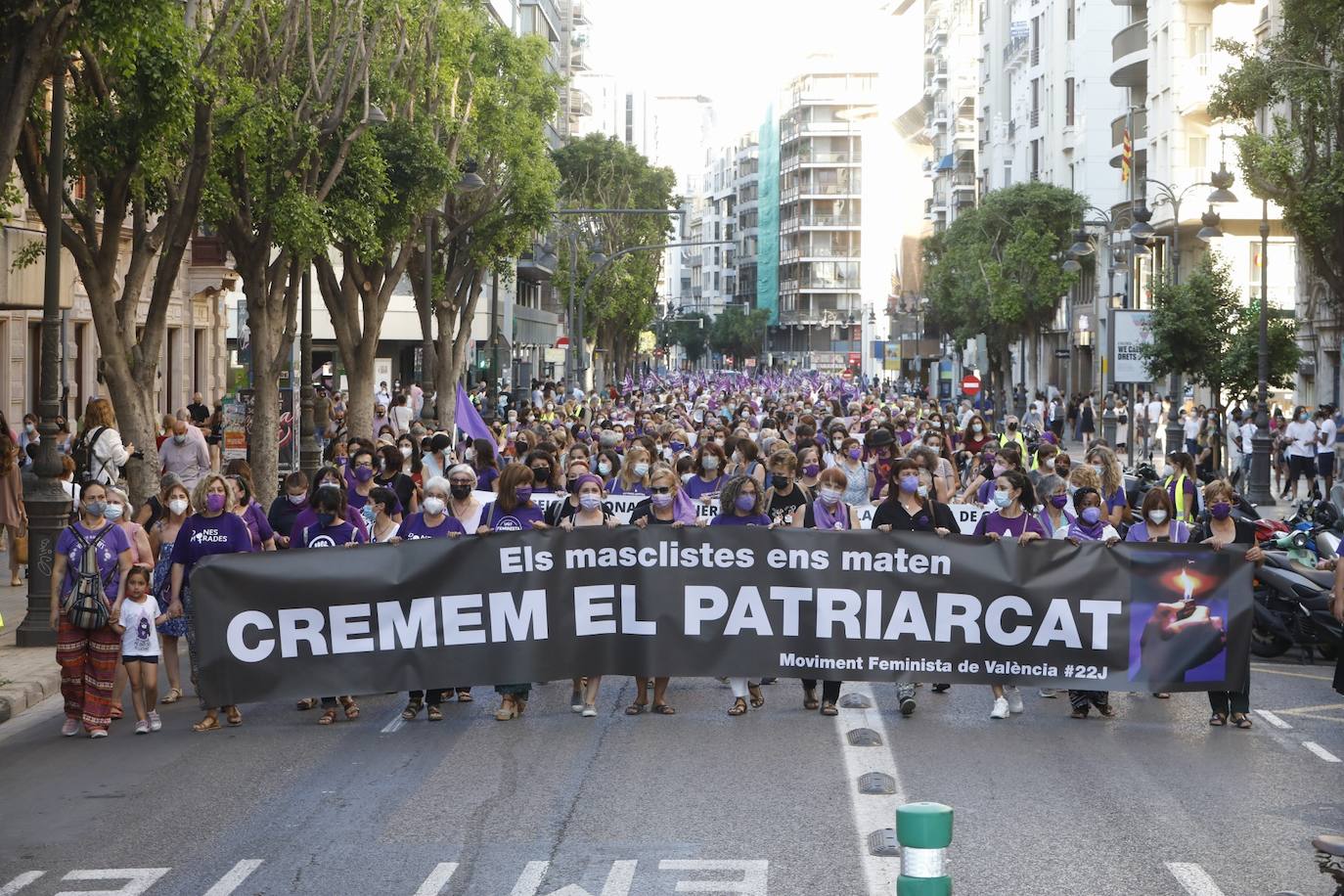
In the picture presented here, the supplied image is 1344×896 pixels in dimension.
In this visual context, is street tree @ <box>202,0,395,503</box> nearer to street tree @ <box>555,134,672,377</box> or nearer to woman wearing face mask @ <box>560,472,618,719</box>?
woman wearing face mask @ <box>560,472,618,719</box>

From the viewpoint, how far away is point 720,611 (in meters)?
13.5

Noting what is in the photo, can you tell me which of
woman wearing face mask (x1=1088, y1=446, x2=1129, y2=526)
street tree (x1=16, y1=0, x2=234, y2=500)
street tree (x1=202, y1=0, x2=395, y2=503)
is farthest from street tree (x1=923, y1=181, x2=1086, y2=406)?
woman wearing face mask (x1=1088, y1=446, x2=1129, y2=526)

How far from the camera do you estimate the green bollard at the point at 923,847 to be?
18.0 feet

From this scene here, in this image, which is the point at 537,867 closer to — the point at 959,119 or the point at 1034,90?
the point at 1034,90

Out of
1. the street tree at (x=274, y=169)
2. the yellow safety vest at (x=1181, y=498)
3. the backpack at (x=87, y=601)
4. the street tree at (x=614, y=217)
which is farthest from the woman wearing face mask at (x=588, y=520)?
the street tree at (x=614, y=217)

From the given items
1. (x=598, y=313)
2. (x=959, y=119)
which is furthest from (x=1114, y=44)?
(x=959, y=119)

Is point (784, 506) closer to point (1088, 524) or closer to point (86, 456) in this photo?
point (1088, 524)

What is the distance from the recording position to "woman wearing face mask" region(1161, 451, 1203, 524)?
17047 mm

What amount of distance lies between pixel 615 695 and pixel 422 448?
817 cm

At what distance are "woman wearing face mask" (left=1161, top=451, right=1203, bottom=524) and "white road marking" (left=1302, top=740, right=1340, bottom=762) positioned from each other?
4.39 metres

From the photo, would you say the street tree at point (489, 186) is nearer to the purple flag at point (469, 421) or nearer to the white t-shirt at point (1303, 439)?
the purple flag at point (469, 421)

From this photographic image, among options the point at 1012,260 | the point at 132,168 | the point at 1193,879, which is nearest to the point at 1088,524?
the point at 1193,879

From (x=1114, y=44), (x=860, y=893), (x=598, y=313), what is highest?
(x=1114, y=44)

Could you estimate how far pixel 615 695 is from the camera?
578 inches
